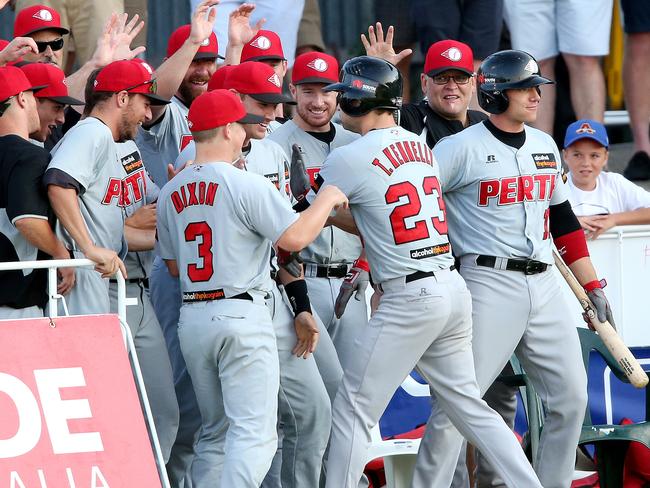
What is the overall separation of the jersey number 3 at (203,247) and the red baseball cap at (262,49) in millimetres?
1940

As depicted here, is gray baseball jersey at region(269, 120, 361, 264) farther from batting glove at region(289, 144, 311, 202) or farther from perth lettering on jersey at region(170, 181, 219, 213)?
perth lettering on jersey at region(170, 181, 219, 213)

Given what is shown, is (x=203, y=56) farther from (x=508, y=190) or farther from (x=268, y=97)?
(x=508, y=190)

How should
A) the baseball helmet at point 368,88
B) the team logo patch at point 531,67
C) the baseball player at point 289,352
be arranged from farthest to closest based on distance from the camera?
1. the team logo patch at point 531,67
2. the baseball player at point 289,352
3. the baseball helmet at point 368,88

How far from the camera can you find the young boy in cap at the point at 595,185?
816cm

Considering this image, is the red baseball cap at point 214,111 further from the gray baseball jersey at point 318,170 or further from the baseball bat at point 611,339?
the baseball bat at point 611,339

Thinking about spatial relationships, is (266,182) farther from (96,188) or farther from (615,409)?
(615,409)

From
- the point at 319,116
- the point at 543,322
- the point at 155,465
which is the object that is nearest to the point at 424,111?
the point at 319,116

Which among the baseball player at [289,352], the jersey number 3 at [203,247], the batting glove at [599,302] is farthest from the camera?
the batting glove at [599,302]

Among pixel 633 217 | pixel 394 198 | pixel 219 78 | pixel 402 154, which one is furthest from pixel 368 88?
pixel 633 217

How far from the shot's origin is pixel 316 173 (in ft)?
23.2

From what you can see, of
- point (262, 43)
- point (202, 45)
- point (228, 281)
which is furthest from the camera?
point (262, 43)

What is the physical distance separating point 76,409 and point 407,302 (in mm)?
1653

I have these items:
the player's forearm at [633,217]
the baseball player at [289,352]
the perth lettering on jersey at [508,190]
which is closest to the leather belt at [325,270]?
the baseball player at [289,352]

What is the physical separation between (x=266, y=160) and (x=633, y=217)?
258 cm
